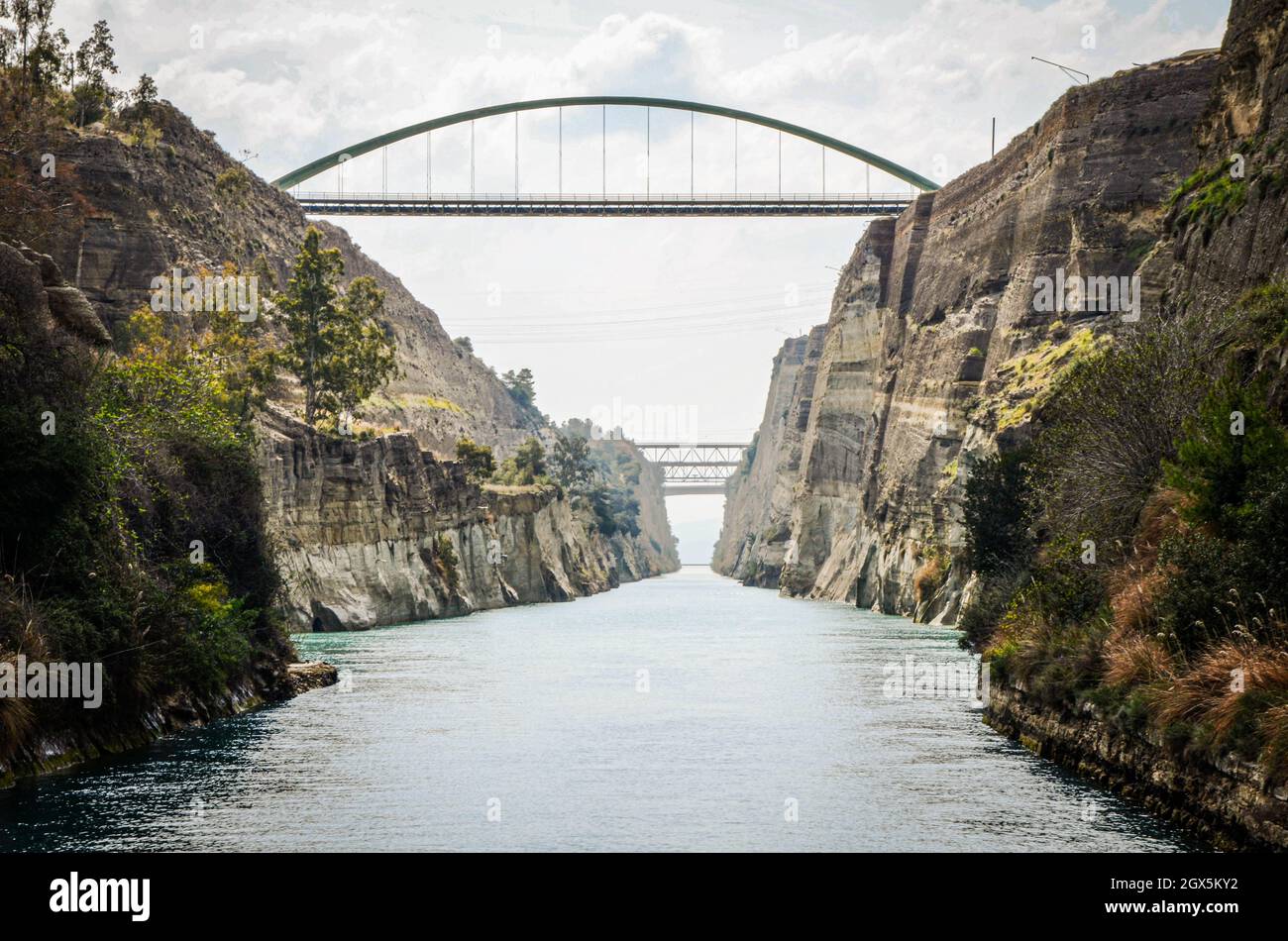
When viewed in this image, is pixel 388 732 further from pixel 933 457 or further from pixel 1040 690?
pixel 933 457

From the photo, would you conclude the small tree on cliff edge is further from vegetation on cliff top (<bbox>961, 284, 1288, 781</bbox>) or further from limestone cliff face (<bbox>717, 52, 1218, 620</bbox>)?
vegetation on cliff top (<bbox>961, 284, 1288, 781</bbox>)

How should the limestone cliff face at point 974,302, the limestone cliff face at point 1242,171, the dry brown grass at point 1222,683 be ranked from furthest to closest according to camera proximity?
the limestone cliff face at point 974,302
the limestone cliff face at point 1242,171
the dry brown grass at point 1222,683

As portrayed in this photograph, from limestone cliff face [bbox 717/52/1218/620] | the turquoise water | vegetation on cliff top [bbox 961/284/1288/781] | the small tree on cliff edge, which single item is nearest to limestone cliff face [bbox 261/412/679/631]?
the small tree on cliff edge

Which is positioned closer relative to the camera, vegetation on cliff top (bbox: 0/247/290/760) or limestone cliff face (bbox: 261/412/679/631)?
vegetation on cliff top (bbox: 0/247/290/760)

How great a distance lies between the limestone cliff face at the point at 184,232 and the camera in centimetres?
6738

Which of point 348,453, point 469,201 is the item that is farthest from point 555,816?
point 469,201

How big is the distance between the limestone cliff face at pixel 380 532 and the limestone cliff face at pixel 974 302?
23.9m

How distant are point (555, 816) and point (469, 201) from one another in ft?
315

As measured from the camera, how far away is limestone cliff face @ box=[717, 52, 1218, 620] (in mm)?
67812

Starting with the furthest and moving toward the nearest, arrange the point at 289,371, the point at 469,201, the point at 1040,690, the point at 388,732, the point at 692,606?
the point at 469,201
the point at 692,606
the point at 289,371
the point at 388,732
the point at 1040,690

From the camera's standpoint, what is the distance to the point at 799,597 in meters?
113

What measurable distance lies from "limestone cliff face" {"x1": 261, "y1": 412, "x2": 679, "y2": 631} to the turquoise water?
13698 mm

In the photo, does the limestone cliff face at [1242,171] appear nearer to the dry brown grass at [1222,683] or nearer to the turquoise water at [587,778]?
the dry brown grass at [1222,683]

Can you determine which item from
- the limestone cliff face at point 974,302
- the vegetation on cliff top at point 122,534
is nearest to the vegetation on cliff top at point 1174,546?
the vegetation on cliff top at point 122,534
